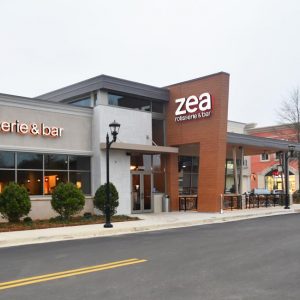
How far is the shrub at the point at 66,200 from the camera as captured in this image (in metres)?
21.1

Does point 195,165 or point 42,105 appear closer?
point 42,105

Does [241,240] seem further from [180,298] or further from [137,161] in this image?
[137,161]

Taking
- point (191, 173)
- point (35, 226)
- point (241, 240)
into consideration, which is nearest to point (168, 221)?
point (35, 226)

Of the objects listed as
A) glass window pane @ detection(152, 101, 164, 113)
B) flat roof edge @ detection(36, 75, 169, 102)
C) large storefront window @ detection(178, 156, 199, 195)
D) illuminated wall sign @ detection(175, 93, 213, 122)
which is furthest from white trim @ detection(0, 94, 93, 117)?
large storefront window @ detection(178, 156, 199, 195)

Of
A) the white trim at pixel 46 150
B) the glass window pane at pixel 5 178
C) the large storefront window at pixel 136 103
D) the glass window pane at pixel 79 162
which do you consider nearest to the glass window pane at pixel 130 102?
the large storefront window at pixel 136 103

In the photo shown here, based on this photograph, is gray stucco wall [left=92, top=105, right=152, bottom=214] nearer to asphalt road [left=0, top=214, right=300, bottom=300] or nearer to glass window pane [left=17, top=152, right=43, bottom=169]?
glass window pane [left=17, top=152, right=43, bottom=169]

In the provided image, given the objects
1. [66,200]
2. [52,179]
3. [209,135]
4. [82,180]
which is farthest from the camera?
[209,135]

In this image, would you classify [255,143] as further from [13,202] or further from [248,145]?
[13,202]

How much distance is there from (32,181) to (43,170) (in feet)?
2.54

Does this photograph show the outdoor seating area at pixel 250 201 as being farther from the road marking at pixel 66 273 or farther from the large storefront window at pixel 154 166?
the road marking at pixel 66 273

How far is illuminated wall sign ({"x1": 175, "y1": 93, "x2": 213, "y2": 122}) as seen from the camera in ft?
88.7

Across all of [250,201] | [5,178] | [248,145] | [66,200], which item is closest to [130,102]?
[66,200]

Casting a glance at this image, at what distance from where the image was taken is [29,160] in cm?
2267

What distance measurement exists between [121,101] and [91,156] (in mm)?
3922
